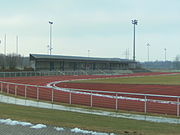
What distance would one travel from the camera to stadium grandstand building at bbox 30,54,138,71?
194 feet

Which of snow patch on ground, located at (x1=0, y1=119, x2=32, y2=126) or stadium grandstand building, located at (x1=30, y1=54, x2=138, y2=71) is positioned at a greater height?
stadium grandstand building, located at (x1=30, y1=54, x2=138, y2=71)

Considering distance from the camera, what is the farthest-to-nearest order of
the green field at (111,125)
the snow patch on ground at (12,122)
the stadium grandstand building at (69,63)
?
the stadium grandstand building at (69,63), the snow patch on ground at (12,122), the green field at (111,125)

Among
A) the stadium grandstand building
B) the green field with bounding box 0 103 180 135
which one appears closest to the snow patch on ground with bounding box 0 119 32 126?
the green field with bounding box 0 103 180 135

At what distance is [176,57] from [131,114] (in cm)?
17313

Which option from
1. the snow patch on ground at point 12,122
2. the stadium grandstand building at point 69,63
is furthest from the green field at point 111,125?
the stadium grandstand building at point 69,63

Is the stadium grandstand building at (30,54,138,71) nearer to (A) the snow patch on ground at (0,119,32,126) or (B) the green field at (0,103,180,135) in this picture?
(B) the green field at (0,103,180,135)

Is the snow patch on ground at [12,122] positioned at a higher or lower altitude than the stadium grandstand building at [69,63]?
lower

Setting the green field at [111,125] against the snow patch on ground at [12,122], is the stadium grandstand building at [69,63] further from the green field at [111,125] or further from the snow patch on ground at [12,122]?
the snow patch on ground at [12,122]

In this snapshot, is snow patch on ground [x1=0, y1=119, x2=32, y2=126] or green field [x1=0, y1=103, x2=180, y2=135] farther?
snow patch on ground [x1=0, y1=119, x2=32, y2=126]

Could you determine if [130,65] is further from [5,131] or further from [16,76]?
[5,131]

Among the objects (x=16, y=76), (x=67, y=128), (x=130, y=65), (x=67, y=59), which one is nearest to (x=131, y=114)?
(x=67, y=128)

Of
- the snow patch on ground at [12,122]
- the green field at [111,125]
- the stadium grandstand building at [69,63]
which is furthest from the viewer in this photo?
the stadium grandstand building at [69,63]

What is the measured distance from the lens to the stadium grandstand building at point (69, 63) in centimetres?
5925

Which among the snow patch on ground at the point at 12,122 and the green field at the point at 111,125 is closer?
the green field at the point at 111,125
